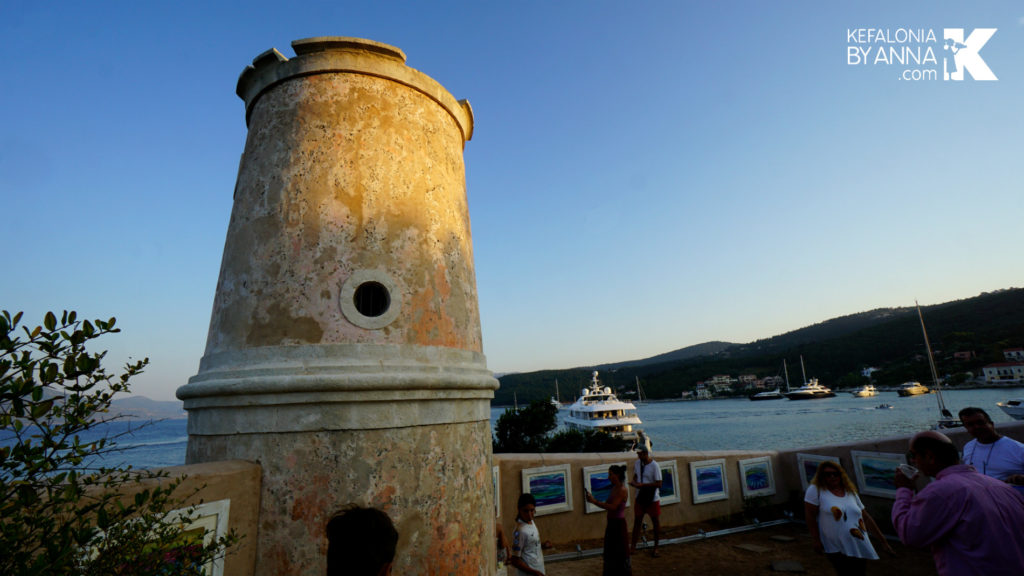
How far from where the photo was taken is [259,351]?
364cm

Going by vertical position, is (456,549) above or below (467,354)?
below

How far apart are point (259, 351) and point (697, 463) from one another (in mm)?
7578

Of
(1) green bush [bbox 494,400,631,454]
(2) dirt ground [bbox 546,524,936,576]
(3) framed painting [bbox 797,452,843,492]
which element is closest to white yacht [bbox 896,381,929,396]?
(1) green bush [bbox 494,400,631,454]

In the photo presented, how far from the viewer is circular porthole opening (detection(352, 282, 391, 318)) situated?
12.8 feet

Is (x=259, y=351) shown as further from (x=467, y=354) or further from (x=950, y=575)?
(x=950, y=575)

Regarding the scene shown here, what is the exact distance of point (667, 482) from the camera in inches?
322

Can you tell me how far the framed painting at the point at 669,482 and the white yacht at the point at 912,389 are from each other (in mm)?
104255

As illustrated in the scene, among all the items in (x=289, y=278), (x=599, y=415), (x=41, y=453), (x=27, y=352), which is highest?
(x=289, y=278)

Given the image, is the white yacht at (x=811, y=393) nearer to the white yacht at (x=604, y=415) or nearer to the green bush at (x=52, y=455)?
the white yacht at (x=604, y=415)

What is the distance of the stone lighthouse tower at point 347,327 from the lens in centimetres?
344

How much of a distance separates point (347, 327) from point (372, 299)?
379mm

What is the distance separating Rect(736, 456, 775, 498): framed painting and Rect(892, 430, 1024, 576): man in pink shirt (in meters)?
6.16

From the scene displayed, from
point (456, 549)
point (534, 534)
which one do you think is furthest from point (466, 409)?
point (534, 534)

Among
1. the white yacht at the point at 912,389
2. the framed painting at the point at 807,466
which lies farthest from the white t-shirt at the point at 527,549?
the white yacht at the point at 912,389
